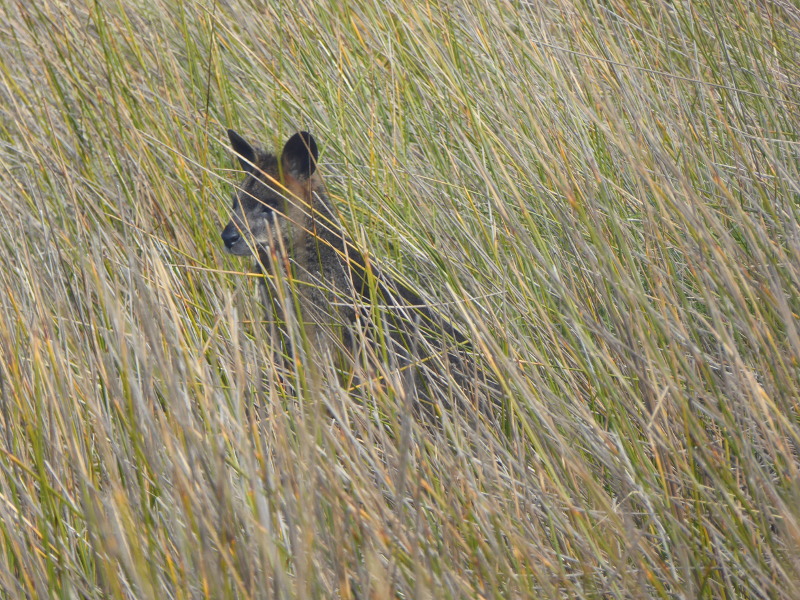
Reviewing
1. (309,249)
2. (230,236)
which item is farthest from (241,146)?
(309,249)

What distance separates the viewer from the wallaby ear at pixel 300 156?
11.7ft

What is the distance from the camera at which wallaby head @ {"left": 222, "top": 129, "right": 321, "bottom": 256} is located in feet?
11.8

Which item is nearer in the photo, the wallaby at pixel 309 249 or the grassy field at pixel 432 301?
the grassy field at pixel 432 301

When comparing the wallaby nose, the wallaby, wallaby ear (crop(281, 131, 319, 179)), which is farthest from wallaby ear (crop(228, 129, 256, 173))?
the wallaby nose

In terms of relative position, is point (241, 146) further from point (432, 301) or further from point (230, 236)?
point (432, 301)

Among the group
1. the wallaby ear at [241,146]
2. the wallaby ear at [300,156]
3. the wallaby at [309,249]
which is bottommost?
the wallaby at [309,249]

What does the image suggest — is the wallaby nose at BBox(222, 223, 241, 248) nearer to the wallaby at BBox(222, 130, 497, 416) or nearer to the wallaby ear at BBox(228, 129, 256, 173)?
the wallaby at BBox(222, 130, 497, 416)

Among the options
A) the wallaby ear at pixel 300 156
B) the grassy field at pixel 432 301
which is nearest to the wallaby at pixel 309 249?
the wallaby ear at pixel 300 156

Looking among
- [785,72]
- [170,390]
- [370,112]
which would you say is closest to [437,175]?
[370,112]

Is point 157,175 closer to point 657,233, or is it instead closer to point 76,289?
point 76,289

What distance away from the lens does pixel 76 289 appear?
2.91 meters

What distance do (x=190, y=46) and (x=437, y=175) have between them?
1446 mm

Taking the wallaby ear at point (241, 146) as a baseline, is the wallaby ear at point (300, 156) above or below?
below

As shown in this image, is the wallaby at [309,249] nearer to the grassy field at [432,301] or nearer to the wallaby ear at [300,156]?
the wallaby ear at [300,156]
